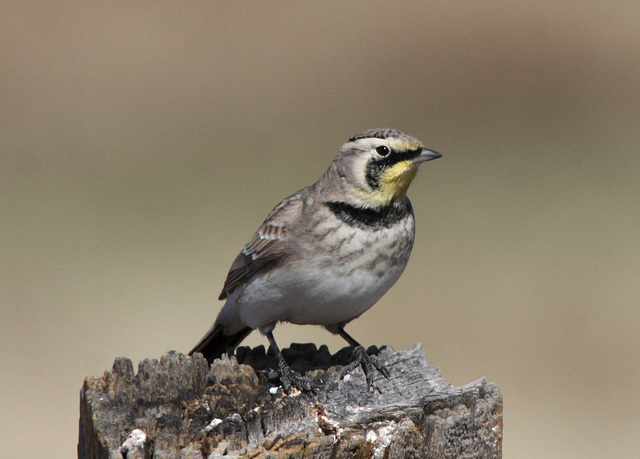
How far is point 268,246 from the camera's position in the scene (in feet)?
19.4

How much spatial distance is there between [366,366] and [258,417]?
2.81 feet

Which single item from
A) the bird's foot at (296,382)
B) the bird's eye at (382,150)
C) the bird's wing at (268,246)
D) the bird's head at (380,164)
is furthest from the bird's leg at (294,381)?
the bird's eye at (382,150)

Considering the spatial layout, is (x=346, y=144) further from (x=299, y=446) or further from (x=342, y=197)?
(x=299, y=446)

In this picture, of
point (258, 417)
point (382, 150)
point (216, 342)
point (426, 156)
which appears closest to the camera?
point (258, 417)

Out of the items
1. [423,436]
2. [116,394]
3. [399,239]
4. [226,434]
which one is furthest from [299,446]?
[399,239]

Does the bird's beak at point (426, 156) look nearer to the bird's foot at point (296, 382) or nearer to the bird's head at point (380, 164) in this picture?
the bird's head at point (380, 164)

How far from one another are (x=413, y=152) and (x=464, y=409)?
6.51 feet

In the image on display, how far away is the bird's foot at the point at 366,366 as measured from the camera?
4438 mm

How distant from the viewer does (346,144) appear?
19.1 ft

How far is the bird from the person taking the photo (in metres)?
5.57

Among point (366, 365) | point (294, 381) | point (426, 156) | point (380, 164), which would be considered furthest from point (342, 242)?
point (294, 381)

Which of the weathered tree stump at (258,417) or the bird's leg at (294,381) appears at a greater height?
the bird's leg at (294,381)

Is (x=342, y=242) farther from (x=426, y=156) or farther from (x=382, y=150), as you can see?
(x=426, y=156)

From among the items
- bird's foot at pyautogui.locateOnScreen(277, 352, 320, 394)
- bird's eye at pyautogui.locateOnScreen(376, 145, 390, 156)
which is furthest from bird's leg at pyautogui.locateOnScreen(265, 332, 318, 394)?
bird's eye at pyautogui.locateOnScreen(376, 145, 390, 156)
